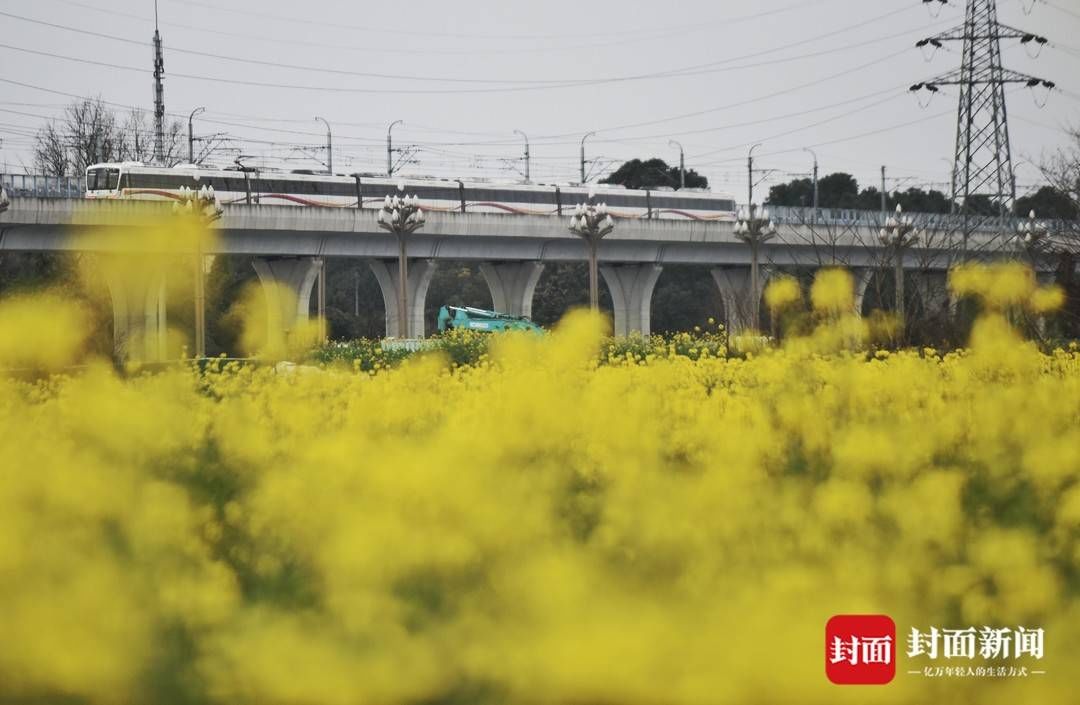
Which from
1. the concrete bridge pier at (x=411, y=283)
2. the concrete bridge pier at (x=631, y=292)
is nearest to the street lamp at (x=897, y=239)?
the concrete bridge pier at (x=411, y=283)

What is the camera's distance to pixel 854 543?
3.88 meters

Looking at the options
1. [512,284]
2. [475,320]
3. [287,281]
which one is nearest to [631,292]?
[512,284]

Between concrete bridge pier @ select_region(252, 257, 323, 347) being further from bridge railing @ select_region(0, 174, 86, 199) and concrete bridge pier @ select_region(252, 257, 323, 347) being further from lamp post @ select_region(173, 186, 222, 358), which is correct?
lamp post @ select_region(173, 186, 222, 358)

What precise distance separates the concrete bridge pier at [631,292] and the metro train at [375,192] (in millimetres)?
3026

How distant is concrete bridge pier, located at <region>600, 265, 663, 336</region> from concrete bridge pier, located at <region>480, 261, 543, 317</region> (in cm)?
450

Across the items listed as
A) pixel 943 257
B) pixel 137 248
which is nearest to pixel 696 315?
pixel 943 257

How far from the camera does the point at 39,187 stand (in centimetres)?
4138

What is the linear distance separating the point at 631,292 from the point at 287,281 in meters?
16.1

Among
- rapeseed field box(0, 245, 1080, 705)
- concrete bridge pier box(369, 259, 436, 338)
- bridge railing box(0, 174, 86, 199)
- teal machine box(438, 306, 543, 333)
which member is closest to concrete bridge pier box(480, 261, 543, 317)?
concrete bridge pier box(369, 259, 436, 338)

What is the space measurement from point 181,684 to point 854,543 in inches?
76.6

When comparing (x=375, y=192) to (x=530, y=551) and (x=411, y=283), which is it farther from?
(x=530, y=551)

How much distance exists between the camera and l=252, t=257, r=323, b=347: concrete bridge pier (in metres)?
49.4

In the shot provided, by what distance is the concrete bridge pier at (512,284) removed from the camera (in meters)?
55.2

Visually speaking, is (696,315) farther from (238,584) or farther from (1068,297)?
(238,584)
